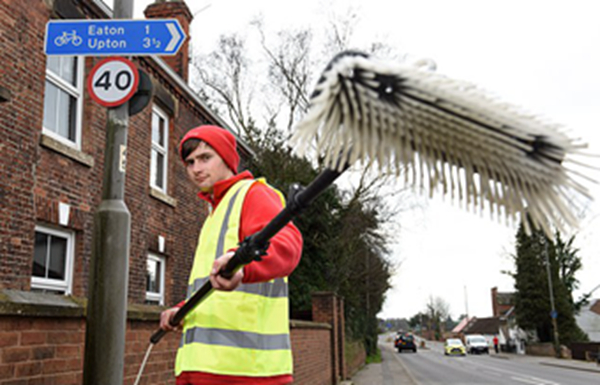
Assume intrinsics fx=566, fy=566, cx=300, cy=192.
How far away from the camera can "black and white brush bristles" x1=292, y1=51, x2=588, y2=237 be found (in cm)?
106

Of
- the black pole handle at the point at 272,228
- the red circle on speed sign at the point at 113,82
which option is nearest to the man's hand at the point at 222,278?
the black pole handle at the point at 272,228

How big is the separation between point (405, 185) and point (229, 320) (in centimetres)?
116

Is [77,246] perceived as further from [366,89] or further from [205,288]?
[366,89]

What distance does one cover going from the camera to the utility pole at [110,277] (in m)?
3.23

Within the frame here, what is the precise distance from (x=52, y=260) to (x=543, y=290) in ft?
146

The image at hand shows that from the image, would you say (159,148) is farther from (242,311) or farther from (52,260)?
(242,311)

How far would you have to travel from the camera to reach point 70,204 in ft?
27.2

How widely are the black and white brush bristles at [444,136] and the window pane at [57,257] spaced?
7980mm

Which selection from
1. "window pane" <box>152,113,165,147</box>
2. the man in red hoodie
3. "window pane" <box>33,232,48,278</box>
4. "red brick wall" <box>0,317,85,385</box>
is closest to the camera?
the man in red hoodie

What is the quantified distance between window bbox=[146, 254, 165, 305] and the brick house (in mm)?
28

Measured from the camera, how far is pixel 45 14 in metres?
8.00

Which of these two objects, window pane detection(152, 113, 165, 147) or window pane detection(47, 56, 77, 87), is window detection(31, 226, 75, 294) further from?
window pane detection(152, 113, 165, 147)

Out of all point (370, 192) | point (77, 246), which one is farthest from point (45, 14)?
point (370, 192)

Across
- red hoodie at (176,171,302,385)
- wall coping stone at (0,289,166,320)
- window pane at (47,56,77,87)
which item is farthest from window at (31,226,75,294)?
red hoodie at (176,171,302,385)
